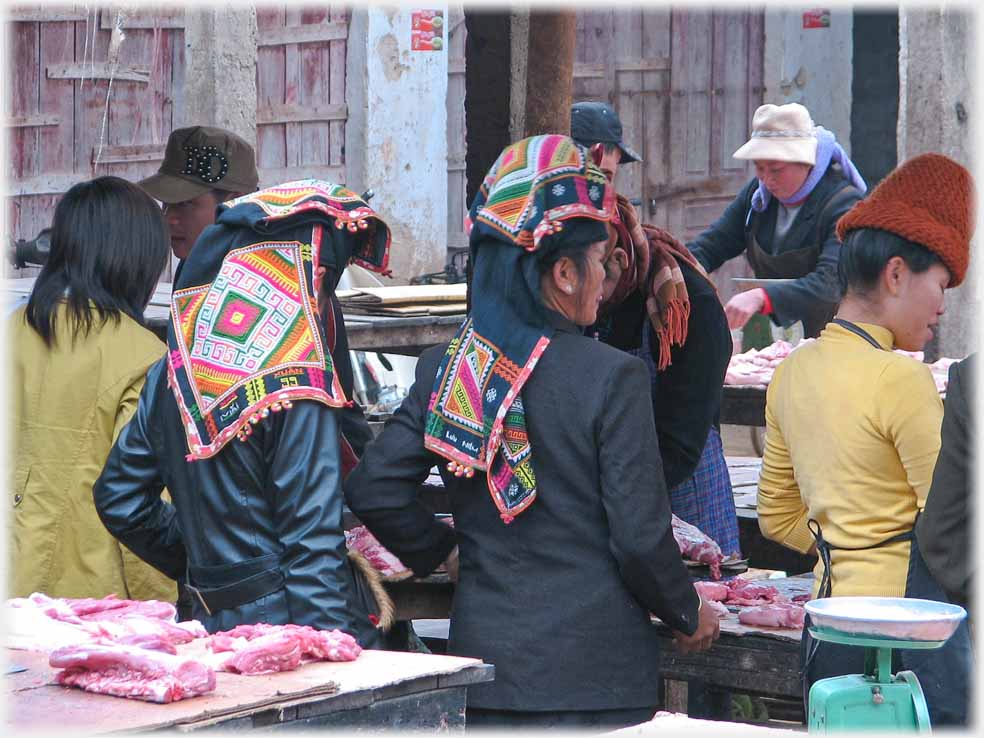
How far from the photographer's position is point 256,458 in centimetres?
339

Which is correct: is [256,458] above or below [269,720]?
above

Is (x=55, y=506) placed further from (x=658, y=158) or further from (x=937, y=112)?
(x=658, y=158)

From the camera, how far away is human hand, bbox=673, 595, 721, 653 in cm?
348

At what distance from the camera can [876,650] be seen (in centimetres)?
262

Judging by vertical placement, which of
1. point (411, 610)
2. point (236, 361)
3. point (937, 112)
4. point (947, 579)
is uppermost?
point (937, 112)

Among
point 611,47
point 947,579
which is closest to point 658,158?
point 611,47

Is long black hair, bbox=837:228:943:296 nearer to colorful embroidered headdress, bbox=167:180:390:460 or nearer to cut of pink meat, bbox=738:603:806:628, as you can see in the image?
cut of pink meat, bbox=738:603:806:628

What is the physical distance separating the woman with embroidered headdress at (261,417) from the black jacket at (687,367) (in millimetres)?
884

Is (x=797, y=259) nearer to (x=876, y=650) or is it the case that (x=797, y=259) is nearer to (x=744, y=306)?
(x=744, y=306)

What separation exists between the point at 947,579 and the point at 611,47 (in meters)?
10.8

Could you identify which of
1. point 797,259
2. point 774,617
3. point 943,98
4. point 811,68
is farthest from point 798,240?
point 811,68

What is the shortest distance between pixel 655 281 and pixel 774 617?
887 millimetres

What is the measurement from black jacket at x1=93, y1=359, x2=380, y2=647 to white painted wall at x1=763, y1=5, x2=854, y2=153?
10.7m

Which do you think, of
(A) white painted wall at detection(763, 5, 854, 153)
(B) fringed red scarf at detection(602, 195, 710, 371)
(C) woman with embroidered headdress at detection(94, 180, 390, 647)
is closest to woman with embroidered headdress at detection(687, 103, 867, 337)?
(B) fringed red scarf at detection(602, 195, 710, 371)
